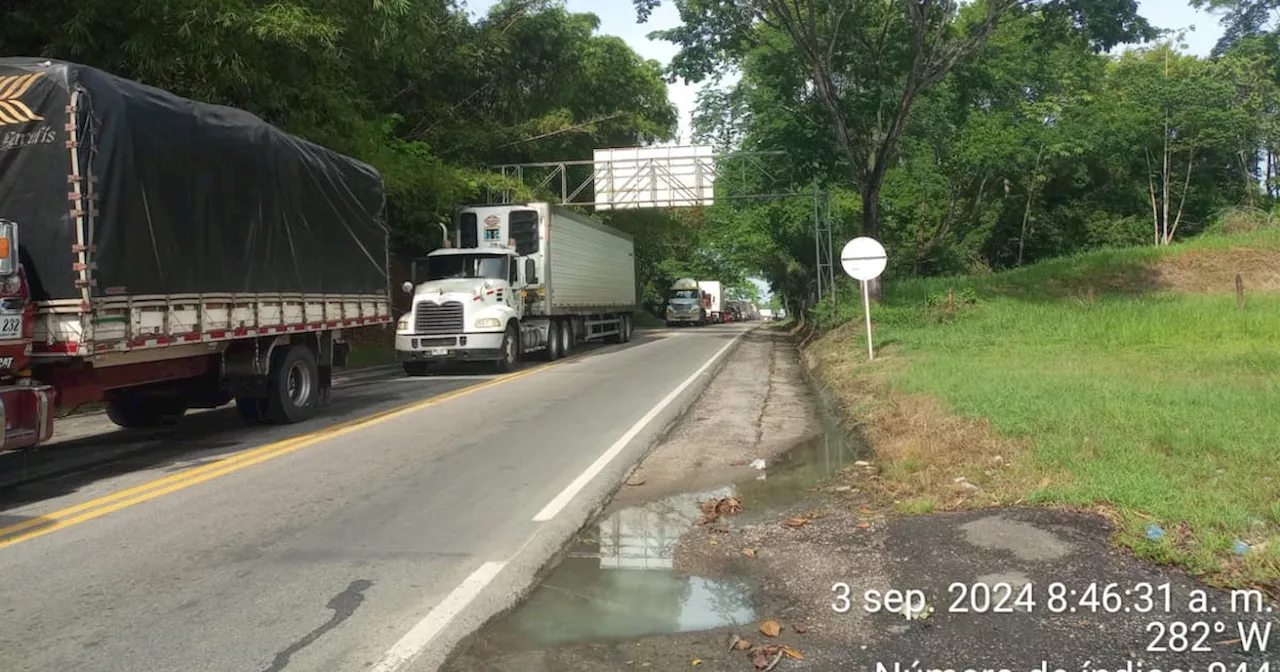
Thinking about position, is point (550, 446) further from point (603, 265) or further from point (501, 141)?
point (501, 141)

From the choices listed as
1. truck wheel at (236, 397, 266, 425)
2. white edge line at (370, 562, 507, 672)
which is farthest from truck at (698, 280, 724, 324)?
white edge line at (370, 562, 507, 672)

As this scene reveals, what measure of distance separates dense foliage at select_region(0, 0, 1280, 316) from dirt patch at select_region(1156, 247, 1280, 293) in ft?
22.6

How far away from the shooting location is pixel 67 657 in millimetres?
4348

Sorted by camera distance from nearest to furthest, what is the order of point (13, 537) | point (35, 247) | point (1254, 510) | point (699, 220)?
point (1254, 510) < point (13, 537) < point (35, 247) < point (699, 220)

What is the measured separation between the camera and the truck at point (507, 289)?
1927 cm

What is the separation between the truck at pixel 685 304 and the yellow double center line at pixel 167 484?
46345 mm

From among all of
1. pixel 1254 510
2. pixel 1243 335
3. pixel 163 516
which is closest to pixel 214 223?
pixel 163 516

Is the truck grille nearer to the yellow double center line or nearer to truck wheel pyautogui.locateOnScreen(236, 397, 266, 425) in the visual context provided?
the yellow double center line

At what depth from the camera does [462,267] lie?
20797 mm

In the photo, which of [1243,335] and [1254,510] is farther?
[1243,335]

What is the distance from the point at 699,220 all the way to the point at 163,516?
4802 centimetres

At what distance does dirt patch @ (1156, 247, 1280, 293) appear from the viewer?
27.1m

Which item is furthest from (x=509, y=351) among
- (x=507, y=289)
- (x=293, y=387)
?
(x=293, y=387)

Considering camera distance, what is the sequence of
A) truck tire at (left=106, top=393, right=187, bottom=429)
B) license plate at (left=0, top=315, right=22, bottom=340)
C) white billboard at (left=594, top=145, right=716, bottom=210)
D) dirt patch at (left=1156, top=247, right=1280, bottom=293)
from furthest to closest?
white billboard at (left=594, top=145, right=716, bottom=210) → dirt patch at (left=1156, top=247, right=1280, bottom=293) → truck tire at (left=106, top=393, right=187, bottom=429) → license plate at (left=0, top=315, right=22, bottom=340)
